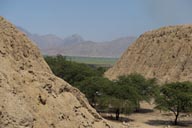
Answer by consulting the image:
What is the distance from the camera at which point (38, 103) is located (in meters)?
9.85

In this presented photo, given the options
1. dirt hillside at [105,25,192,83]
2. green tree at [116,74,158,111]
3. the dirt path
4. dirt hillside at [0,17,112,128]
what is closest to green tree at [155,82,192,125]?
the dirt path

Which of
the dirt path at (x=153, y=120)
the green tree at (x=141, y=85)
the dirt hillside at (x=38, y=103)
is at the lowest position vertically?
the dirt path at (x=153, y=120)

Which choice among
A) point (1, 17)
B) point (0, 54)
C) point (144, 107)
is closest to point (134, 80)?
point (144, 107)

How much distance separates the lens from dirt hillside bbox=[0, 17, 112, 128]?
28.0 feet

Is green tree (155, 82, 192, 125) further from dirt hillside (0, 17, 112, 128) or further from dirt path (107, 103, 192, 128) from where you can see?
dirt hillside (0, 17, 112, 128)

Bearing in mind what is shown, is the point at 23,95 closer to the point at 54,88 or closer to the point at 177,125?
the point at 54,88

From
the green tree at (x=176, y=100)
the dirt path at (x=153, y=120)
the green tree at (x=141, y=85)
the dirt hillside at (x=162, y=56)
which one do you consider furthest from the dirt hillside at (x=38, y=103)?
the dirt hillside at (x=162, y=56)

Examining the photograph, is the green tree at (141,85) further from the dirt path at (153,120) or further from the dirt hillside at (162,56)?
the dirt hillside at (162,56)

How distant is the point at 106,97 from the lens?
38.3m

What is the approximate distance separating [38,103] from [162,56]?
60.4 meters

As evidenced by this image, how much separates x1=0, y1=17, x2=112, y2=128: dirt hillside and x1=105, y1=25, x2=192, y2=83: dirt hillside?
49.9 metres

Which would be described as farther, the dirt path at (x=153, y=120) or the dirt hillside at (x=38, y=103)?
the dirt path at (x=153, y=120)

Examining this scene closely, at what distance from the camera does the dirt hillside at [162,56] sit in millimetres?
62531

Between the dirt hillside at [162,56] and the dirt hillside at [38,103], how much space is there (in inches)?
1964
